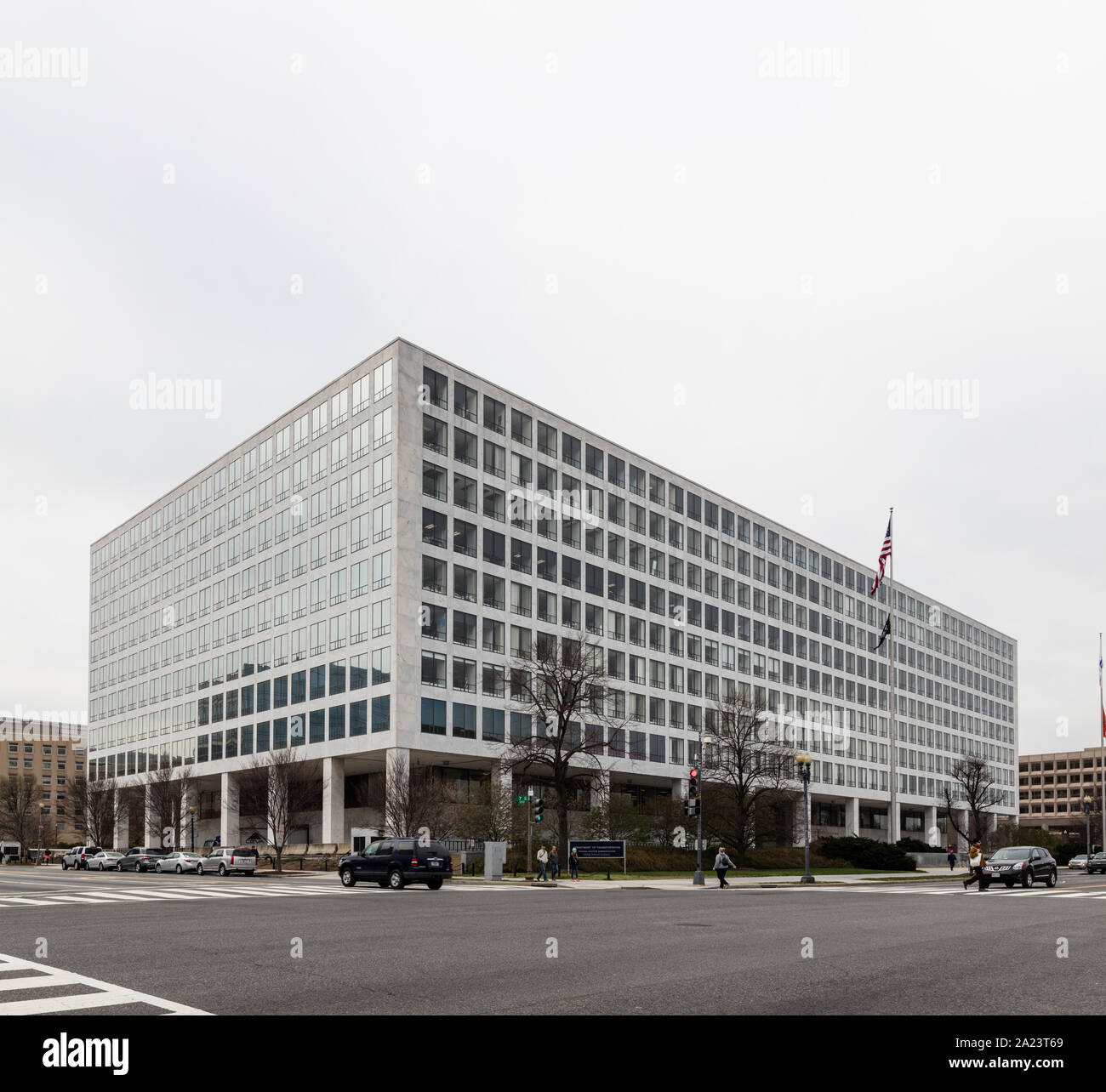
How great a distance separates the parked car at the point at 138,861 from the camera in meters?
66.8

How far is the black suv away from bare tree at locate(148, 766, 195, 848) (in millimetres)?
52538

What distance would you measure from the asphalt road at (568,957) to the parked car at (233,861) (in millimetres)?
30110

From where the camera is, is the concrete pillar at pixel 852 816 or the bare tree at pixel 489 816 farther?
the concrete pillar at pixel 852 816

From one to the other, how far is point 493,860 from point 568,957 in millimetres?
34303

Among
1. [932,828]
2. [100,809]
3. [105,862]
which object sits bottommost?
[932,828]

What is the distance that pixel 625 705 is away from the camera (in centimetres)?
8788

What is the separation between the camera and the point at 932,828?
134 metres

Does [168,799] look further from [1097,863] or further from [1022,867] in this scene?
[1022,867]

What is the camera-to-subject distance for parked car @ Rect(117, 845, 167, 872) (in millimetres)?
66812

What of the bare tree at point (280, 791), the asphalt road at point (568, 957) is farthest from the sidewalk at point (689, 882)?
the bare tree at point (280, 791)

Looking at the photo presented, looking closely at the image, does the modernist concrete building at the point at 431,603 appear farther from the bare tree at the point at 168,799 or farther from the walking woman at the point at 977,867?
the walking woman at the point at 977,867

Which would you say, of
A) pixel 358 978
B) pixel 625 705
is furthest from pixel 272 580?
pixel 358 978

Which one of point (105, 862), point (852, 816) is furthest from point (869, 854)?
point (852, 816)
